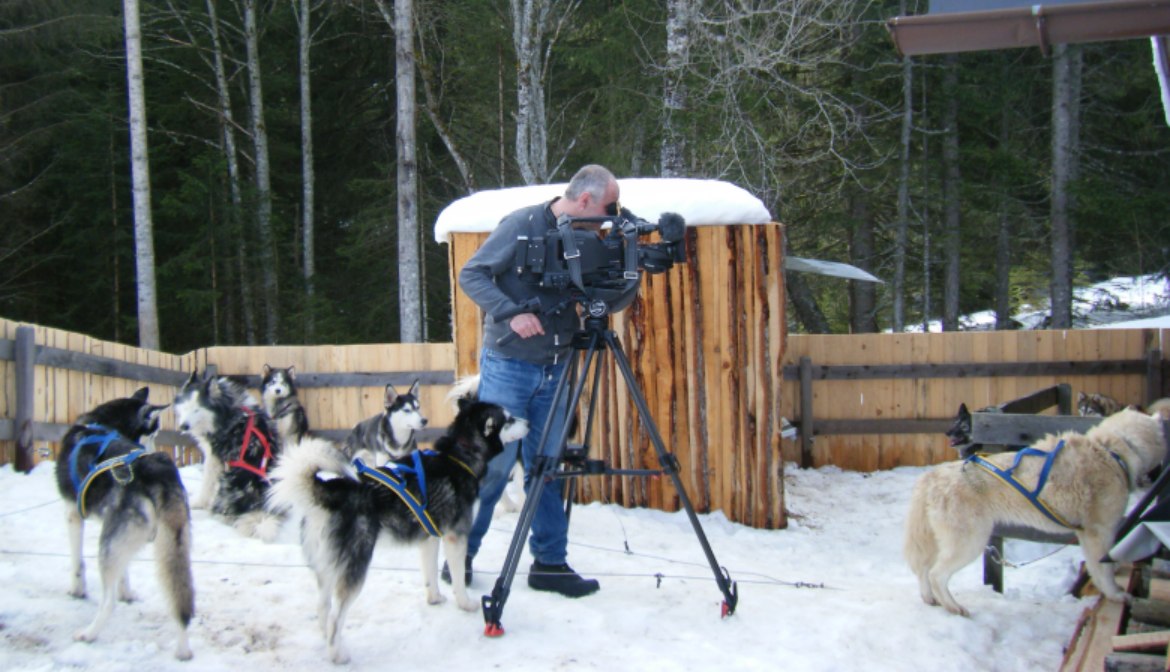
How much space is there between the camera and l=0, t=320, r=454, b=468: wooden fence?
7.29 metres

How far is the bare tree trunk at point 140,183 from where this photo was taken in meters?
14.4

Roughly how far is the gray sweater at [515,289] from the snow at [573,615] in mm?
1266

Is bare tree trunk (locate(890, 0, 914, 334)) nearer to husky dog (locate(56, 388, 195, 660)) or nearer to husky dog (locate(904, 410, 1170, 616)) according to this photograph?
husky dog (locate(904, 410, 1170, 616))

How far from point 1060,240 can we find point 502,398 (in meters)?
12.9

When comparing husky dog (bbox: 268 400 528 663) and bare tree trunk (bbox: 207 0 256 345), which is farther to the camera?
bare tree trunk (bbox: 207 0 256 345)

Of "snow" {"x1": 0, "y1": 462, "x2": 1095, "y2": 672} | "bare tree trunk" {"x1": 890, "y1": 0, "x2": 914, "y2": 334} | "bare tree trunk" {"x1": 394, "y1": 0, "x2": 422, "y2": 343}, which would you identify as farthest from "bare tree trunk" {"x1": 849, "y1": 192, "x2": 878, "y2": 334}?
"snow" {"x1": 0, "y1": 462, "x2": 1095, "y2": 672}

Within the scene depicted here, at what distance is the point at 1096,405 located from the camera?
915 centimetres

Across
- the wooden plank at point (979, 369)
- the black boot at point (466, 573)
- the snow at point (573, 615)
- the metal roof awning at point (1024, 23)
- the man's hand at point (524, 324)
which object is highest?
the metal roof awning at point (1024, 23)

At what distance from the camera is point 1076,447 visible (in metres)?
5.00

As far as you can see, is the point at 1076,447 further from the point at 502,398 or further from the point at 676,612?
the point at 502,398

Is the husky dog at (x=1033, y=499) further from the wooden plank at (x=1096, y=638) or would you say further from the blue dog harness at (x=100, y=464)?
the blue dog harness at (x=100, y=464)

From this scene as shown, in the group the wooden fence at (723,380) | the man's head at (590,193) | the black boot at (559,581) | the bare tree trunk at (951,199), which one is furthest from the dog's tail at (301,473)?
the bare tree trunk at (951,199)

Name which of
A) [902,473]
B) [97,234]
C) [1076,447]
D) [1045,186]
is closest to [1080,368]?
[902,473]

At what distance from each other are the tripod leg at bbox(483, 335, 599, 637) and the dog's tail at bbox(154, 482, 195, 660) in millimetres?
1337
